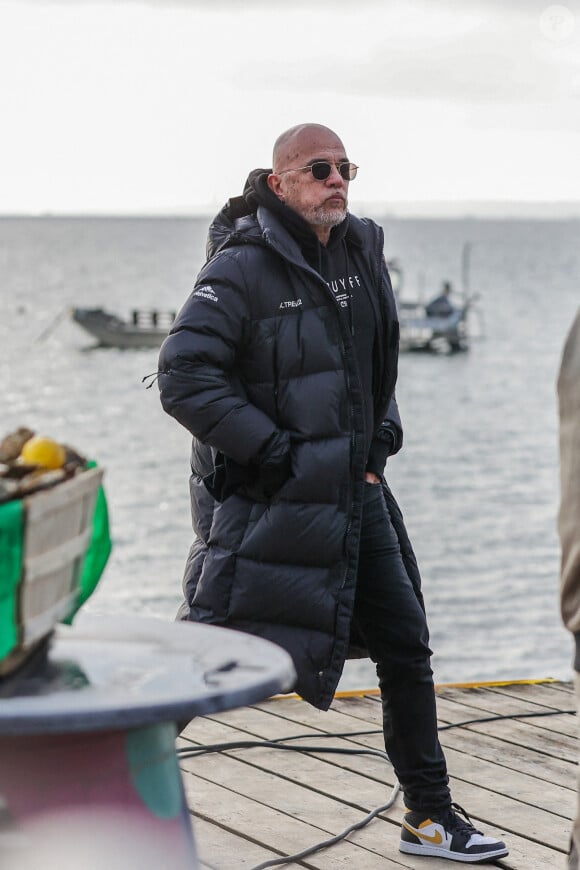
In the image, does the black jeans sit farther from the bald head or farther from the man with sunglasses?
the bald head

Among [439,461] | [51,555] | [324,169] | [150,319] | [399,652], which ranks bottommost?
[439,461]

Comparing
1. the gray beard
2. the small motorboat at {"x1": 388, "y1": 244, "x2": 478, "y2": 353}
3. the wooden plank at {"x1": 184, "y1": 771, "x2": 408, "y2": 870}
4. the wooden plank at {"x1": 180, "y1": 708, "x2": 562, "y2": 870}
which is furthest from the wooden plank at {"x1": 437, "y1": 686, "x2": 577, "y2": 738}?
the small motorboat at {"x1": 388, "y1": 244, "x2": 478, "y2": 353}

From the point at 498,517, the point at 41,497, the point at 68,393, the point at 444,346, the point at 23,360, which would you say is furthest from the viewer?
the point at 444,346

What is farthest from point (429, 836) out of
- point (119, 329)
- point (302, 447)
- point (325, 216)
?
point (119, 329)

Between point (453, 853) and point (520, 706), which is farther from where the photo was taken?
point (520, 706)

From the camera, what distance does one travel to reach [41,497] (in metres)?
2.03

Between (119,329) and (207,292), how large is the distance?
5149cm

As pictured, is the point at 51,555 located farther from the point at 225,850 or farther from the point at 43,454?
the point at 225,850

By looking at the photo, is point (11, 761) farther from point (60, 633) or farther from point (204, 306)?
point (204, 306)

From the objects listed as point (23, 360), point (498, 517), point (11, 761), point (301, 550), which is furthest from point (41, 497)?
point (23, 360)

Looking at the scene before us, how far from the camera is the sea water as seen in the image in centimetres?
1733

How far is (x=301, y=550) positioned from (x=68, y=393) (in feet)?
131

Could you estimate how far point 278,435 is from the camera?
3.45 metres

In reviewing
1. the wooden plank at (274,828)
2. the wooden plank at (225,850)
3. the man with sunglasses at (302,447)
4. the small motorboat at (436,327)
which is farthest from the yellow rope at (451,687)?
the small motorboat at (436,327)
